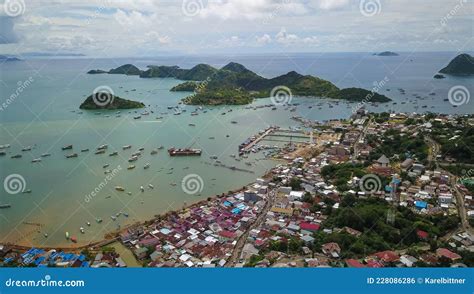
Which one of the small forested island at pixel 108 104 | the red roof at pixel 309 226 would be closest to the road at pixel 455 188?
the red roof at pixel 309 226

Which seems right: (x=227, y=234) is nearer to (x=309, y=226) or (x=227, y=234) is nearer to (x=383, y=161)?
(x=309, y=226)

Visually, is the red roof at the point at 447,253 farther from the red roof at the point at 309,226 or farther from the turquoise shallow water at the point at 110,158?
the turquoise shallow water at the point at 110,158

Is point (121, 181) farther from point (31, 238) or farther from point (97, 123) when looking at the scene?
point (97, 123)

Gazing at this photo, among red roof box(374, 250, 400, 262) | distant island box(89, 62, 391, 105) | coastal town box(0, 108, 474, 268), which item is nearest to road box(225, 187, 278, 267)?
coastal town box(0, 108, 474, 268)

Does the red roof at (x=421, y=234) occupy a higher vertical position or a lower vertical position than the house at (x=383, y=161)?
lower

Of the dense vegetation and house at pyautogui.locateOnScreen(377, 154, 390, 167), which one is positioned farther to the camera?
the dense vegetation

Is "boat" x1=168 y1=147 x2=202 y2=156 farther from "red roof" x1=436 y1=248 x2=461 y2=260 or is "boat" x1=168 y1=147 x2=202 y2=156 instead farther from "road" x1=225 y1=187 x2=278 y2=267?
"red roof" x1=436 y1=248 x2=461 y2=260

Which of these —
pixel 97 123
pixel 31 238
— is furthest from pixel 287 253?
pixel 97 123
